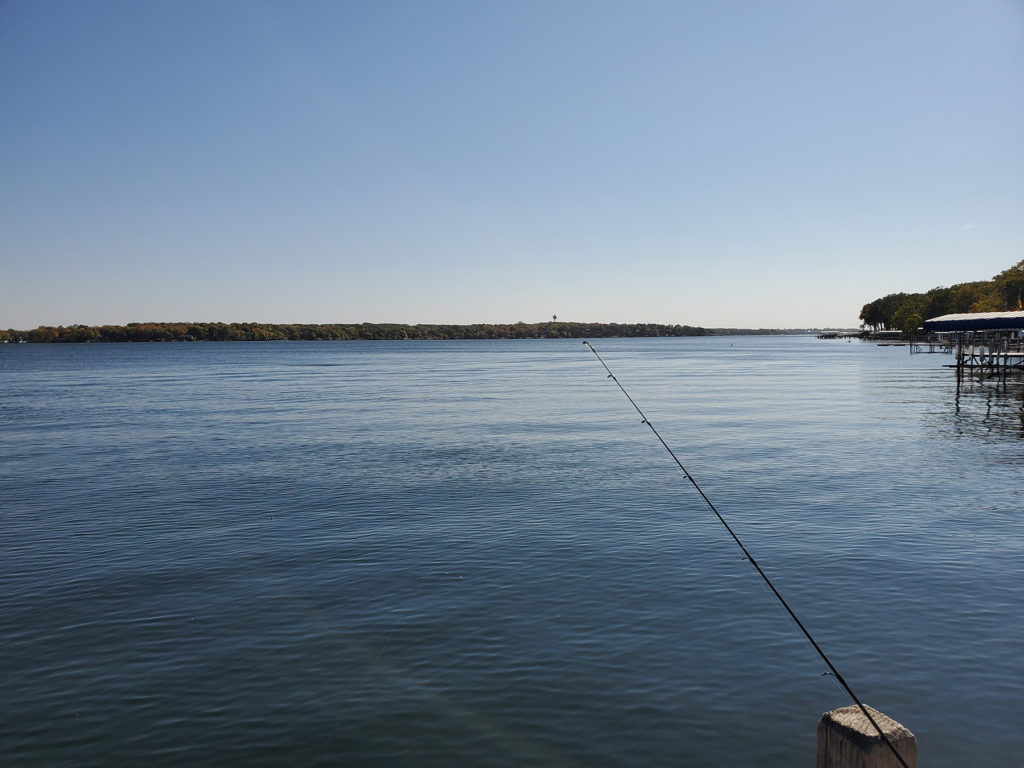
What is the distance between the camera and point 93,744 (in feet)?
28.5

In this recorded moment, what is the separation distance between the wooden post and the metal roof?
60.2 metres

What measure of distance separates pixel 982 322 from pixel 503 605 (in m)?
60.8

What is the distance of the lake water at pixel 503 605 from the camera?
8.82 m

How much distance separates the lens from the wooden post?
5.13 metres

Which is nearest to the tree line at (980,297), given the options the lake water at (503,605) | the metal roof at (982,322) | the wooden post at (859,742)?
the metal roof at (982,322)

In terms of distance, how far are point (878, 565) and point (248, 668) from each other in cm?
1100

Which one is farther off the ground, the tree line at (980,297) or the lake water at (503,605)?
the tree line at (980,297)

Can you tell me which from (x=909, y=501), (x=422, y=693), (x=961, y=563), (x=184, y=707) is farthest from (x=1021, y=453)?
(x=184, y=707)

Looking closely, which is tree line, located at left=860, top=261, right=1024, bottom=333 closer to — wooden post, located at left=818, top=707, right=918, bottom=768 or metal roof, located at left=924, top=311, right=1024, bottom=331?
metal roof, located at left=924, top=311, right=1024, bottom=331

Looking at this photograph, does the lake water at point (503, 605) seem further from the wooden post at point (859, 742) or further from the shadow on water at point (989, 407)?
the shadow on water at point (989, 407)

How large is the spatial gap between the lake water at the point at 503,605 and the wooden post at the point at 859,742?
9.62 feet

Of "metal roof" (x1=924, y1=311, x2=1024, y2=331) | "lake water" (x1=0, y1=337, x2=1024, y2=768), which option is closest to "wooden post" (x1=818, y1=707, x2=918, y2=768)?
"lake water" (x1=0, y1=337, x2=1024, y2=768)

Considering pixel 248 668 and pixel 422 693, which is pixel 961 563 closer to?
pixel 422 693

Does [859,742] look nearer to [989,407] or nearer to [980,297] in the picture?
[989,407]
